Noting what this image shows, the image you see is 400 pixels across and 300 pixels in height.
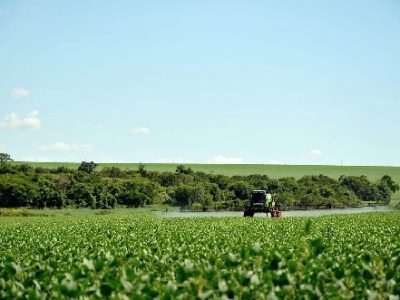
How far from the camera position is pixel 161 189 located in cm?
12344

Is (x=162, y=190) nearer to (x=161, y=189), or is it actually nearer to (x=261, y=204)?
(x=161, y=189)

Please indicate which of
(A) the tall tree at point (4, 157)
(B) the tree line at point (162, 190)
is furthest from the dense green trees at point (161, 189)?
(A) the tall tree at point (4, 157)

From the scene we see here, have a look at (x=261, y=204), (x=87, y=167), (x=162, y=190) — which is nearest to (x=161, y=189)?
(x=162, y=190)

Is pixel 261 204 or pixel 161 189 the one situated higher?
pixel 161 189

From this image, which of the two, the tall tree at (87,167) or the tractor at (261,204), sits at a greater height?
the tall tree at (87,167)

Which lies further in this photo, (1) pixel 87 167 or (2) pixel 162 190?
(1) pixel 87 167

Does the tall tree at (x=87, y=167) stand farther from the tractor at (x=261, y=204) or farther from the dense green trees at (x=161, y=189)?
the tractor at (x=261, y=204)

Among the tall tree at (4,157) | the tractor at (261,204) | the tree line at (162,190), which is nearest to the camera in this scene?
the tractor at (261,204)

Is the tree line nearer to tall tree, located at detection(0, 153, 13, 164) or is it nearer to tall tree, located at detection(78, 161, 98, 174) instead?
tall tree, located at detection(78, 161, 98, 174)

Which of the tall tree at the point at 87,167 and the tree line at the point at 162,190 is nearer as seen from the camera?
the tree line at the point at 162,190

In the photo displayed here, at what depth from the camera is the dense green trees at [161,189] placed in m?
105

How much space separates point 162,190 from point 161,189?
0.28 m

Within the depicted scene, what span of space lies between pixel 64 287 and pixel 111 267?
303 cm

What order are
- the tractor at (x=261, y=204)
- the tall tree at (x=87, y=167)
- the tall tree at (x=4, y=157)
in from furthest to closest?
the tall tree at (x=4, y=157) → the tall tree at (x=87, y=167) → the tractor at (x=261, y=204)
